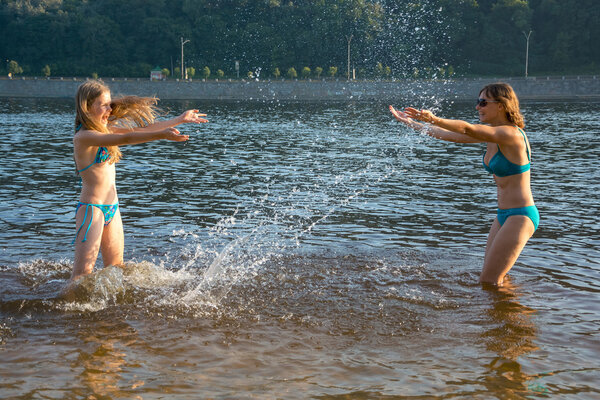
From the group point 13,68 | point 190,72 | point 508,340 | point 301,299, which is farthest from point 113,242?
point 13,68

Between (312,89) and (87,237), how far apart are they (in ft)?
248

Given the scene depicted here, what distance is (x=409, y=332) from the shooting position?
6285 mm

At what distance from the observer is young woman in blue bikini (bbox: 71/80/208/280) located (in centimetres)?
630

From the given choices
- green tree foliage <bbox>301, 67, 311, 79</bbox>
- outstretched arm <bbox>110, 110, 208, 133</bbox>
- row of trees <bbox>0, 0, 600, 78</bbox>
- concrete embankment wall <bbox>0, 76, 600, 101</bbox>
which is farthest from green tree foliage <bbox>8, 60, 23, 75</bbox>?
outstretched arm <bbox>110, 110, 208, 133</bbox>

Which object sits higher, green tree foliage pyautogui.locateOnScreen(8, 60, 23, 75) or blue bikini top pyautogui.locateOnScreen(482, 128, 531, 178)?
green tree foliage pyautogui.locateOnScreen(8, 60, 23, 75)

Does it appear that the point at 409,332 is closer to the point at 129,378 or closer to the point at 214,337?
the point at 214,337

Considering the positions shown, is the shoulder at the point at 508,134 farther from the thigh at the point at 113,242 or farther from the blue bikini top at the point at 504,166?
the thigh at the point at 113,242

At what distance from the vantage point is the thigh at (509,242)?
6.72m

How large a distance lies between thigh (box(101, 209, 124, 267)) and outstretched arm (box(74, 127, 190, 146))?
88 cm

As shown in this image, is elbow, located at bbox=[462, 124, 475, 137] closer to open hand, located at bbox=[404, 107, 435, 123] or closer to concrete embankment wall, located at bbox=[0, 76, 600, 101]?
open hand, located at bbox=[404, 107, 435, 123]

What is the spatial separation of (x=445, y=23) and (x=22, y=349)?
103 m

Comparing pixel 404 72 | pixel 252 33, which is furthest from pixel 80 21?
pixel 404 72

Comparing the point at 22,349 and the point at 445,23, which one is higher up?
the point at 445,23

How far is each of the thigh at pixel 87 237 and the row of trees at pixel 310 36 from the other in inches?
3458
